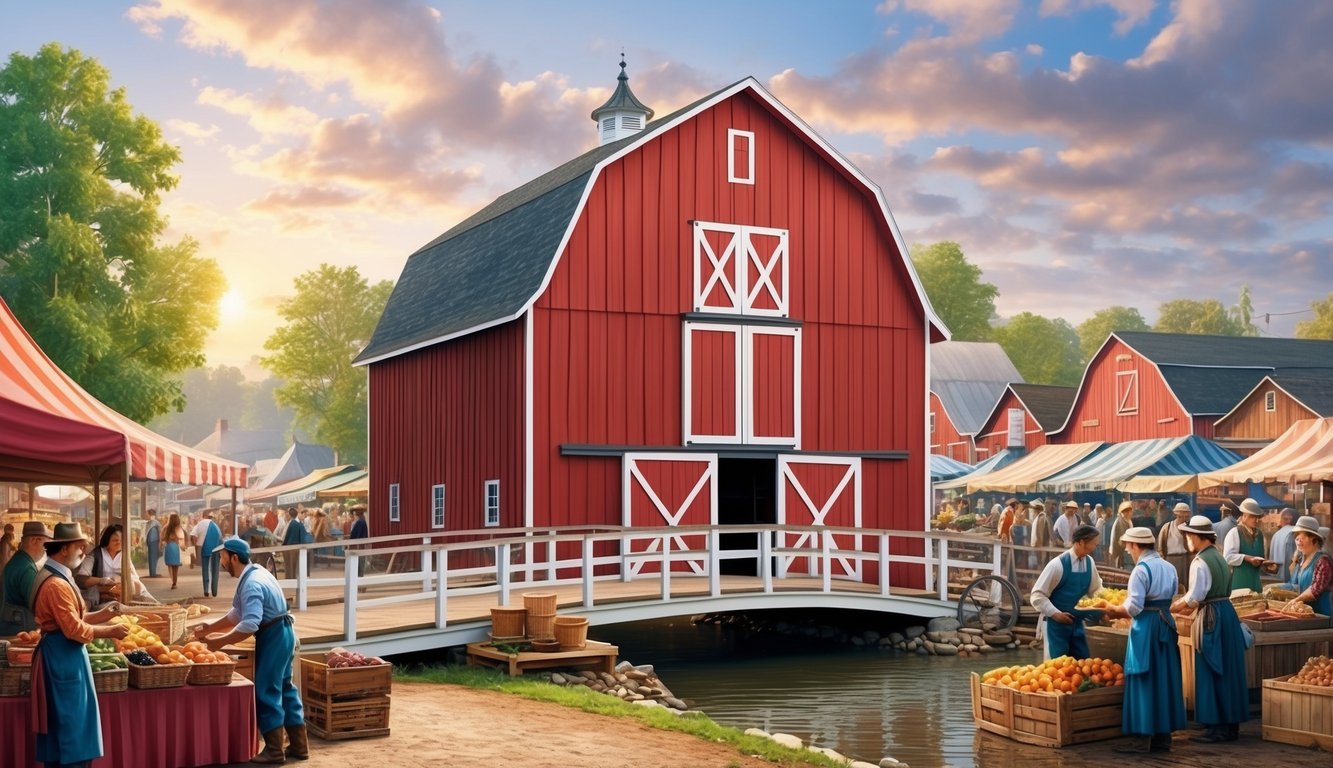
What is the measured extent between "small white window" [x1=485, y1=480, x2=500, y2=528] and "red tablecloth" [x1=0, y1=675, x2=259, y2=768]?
11.2 metres

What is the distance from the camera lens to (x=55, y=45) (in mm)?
31344

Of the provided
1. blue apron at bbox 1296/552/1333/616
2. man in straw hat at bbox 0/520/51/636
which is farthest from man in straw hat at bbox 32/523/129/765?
blue apron at bbox 1296/552/1333/616

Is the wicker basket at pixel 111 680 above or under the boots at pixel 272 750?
above

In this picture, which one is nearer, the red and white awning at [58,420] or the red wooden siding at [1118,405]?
the red and white awning at [58,420]

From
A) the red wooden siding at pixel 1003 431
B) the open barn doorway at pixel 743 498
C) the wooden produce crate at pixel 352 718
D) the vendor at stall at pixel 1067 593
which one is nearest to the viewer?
the wooden produce crate at pixel 352 718

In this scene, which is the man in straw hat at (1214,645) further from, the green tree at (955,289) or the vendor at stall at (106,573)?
the green tree at (955,289)

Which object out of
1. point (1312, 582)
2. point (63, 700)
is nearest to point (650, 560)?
point (1312, 582)

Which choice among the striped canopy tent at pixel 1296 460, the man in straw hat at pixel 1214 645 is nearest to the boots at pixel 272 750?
the man in straw hat at pixel 1214 645

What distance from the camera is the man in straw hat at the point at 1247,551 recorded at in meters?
14.5

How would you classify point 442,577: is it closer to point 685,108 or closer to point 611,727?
point 611,727

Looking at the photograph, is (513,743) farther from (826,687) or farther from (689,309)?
(689,309)

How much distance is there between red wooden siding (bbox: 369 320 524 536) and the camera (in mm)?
21047

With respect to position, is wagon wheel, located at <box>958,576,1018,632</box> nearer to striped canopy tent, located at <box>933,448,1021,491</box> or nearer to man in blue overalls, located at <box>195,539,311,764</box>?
man in blue overalls, located at <box>195,539,311,764</box>

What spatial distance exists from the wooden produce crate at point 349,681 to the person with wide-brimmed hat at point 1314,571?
7.76 m
